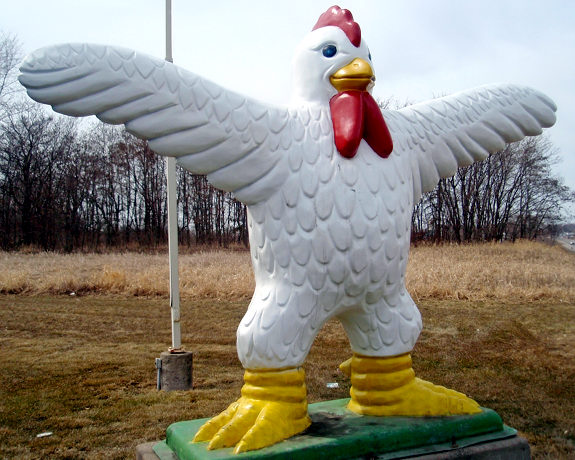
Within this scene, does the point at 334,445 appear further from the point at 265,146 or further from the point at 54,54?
the point at 54,54

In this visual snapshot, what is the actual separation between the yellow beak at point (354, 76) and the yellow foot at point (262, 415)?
1086 millimetres

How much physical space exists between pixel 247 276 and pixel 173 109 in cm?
739

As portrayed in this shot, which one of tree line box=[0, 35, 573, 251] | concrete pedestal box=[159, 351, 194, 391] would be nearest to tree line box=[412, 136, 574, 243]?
tree line box=[0, 35, 573, 251]

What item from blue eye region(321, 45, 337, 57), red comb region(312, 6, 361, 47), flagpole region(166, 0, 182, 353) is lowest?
flagpole region(166, 0, 182, 353)

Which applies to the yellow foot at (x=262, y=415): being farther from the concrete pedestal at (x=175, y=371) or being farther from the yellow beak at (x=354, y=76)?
the concrete pedestal at (x=175, y=371)

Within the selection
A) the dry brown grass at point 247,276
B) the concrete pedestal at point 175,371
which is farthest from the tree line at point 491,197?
the concrete pedestal at point 175,371

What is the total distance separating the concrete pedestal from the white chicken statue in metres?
2.32

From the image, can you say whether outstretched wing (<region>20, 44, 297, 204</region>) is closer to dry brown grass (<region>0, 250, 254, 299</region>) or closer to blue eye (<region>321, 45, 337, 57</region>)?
blue eye (<region>321, 45, 337, 57</region>)

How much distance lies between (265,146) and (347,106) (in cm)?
36

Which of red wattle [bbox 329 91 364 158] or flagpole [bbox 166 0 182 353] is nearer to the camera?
red wattle [bbox 329 91 364 158]

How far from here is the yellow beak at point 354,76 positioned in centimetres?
206

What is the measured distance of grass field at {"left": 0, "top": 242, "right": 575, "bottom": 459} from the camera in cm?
368

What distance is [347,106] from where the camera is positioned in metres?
2.06

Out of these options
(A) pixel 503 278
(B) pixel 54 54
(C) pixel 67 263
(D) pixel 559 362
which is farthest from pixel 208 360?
(C) pixel 67 263
